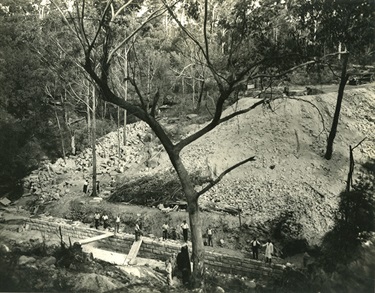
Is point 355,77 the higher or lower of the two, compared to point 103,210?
higher

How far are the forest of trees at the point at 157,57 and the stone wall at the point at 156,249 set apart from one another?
4.99 ft

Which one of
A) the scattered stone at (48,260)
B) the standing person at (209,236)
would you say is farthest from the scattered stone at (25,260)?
the standing person at (209,236)

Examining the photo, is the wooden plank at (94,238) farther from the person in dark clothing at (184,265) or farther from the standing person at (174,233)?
the person in dark clothing at (184,265)

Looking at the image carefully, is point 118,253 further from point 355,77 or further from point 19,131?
point 355,77

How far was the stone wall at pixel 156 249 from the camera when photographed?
7348 millimetres

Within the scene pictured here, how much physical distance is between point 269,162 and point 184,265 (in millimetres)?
4486

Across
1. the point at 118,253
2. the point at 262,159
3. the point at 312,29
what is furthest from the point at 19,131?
the point at 312,29

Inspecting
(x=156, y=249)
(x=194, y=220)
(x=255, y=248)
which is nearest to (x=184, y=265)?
(x=194, y=220)

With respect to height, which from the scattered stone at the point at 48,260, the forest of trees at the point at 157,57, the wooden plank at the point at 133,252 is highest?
the forest of trees at the point at 157,57

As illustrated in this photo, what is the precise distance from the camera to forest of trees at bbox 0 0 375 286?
5531 mm

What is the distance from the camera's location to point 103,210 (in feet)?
34.8

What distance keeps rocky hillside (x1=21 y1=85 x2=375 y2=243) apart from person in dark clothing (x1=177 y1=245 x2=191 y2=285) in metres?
2.88

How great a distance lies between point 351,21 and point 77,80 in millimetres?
9695

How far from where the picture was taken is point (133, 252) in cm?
851
